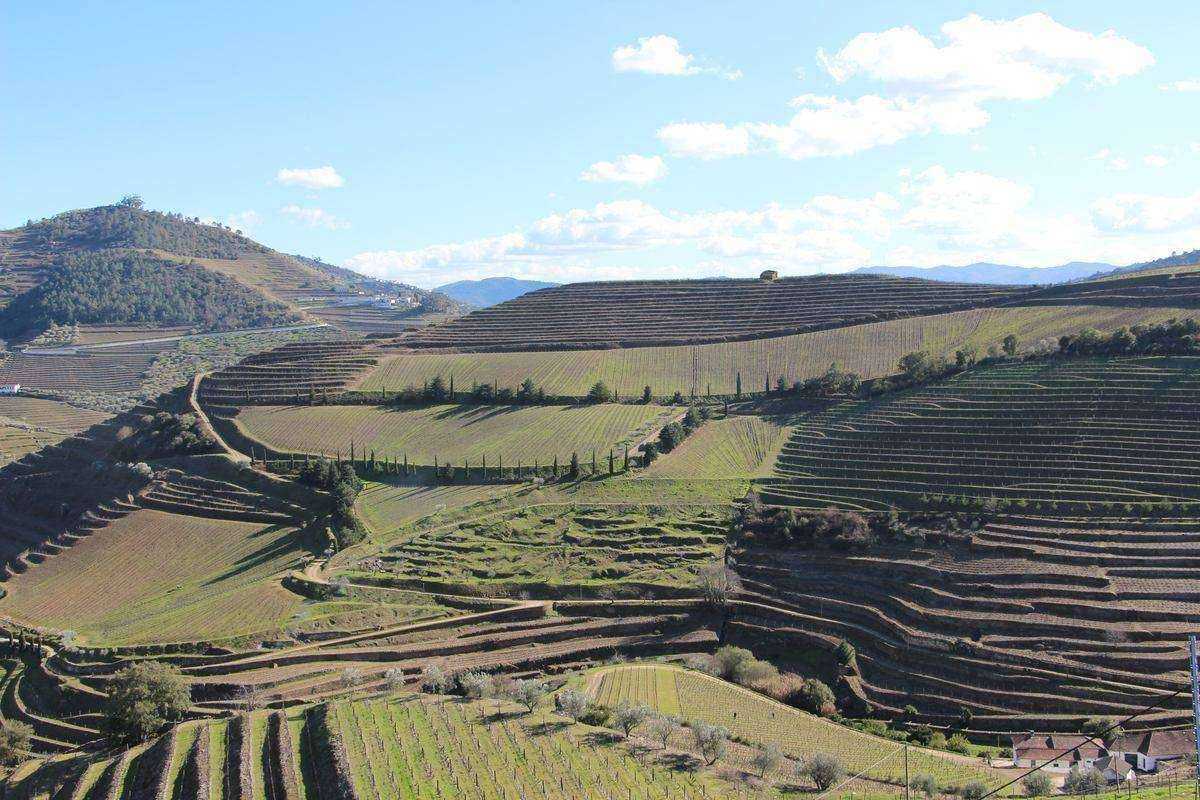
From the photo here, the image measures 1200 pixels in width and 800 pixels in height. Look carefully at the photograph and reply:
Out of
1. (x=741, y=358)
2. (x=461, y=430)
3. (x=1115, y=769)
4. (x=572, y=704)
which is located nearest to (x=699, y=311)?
(x=741, y=358)

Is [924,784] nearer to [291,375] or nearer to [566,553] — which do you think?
[566,553]

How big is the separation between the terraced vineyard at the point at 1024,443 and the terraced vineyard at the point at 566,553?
26.3 feet

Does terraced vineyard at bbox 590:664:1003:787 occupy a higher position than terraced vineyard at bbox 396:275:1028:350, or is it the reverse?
terraced vineyard at bbox 396:275:1028:350

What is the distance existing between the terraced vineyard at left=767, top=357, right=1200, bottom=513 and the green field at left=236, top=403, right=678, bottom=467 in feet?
56.5

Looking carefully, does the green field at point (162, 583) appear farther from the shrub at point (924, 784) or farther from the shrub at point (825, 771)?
the shrub at point (924, 784)

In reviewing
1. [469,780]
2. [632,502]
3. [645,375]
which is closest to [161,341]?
[645,375]

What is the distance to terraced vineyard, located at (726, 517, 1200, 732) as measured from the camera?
150ft

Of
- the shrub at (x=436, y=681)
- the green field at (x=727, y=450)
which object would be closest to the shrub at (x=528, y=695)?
the shrub at (x=436, y=681)

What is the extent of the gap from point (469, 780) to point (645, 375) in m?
72.8

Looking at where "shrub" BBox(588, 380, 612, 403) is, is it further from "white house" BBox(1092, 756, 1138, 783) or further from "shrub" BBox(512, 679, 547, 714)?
"white house" BBox(1092, 756, 1138, 783)

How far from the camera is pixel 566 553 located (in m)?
61.7

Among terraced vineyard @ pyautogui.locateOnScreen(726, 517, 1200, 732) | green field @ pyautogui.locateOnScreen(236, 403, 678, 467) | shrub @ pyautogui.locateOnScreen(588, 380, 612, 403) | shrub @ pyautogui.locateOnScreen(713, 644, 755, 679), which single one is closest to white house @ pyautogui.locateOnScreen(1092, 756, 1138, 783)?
terraced vineyard @ pyautogui.locateOnScreen(726, 517, 1200, 732)

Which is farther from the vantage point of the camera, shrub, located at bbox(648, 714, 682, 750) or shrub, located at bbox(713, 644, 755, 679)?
shrub, located at bbox(713, 644, 755, 679)

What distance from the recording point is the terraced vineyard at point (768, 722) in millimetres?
38969
